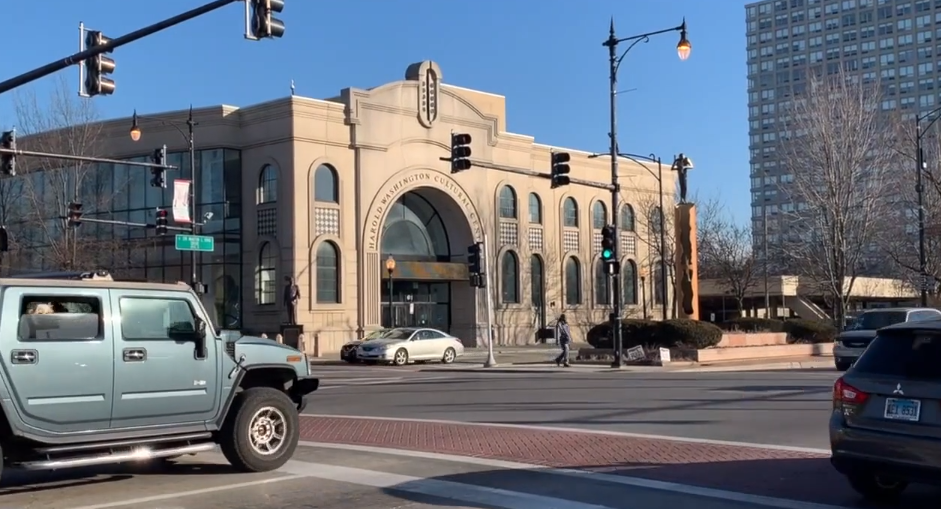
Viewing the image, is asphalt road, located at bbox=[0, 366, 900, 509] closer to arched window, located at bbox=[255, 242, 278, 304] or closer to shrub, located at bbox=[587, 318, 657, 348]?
shrub, located at bbox=[587, 318, 657, 348]

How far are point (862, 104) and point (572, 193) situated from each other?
2310cm

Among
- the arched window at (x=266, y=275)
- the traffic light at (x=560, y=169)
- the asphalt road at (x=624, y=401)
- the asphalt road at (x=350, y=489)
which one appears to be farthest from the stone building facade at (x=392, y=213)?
the asphalt road at (x=350, y=489)

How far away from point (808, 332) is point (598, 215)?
78.3ft

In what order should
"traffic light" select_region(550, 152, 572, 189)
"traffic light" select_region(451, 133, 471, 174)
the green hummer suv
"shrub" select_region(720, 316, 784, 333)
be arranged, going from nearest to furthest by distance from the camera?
the green hummer suv → "traffic light" select_region(451, 133, 471, 174) → "traffic light" select_region(550, 152, 572, 189) → "shrub" select_region(720, 316, 784, 333)

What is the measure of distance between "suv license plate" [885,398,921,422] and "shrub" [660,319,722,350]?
86.0ft

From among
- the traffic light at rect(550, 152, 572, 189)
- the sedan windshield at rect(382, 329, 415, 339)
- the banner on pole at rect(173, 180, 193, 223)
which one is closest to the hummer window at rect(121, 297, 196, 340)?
the traffic light at rect(550, 152, 572, 189)

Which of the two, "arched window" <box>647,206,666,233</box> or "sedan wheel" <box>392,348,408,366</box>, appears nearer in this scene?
"sedan wheel" <box>392,348,408,366</box>

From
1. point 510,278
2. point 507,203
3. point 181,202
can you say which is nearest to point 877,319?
point 181,202

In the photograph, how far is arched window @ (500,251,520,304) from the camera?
2238 inches

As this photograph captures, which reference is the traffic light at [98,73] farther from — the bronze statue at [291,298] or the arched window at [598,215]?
the arched window at [598,215]

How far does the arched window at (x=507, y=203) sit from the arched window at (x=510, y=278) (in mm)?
2129

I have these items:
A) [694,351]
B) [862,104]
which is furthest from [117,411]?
[862,104]

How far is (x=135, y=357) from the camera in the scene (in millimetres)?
9914

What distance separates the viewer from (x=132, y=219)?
4981 centimetres
